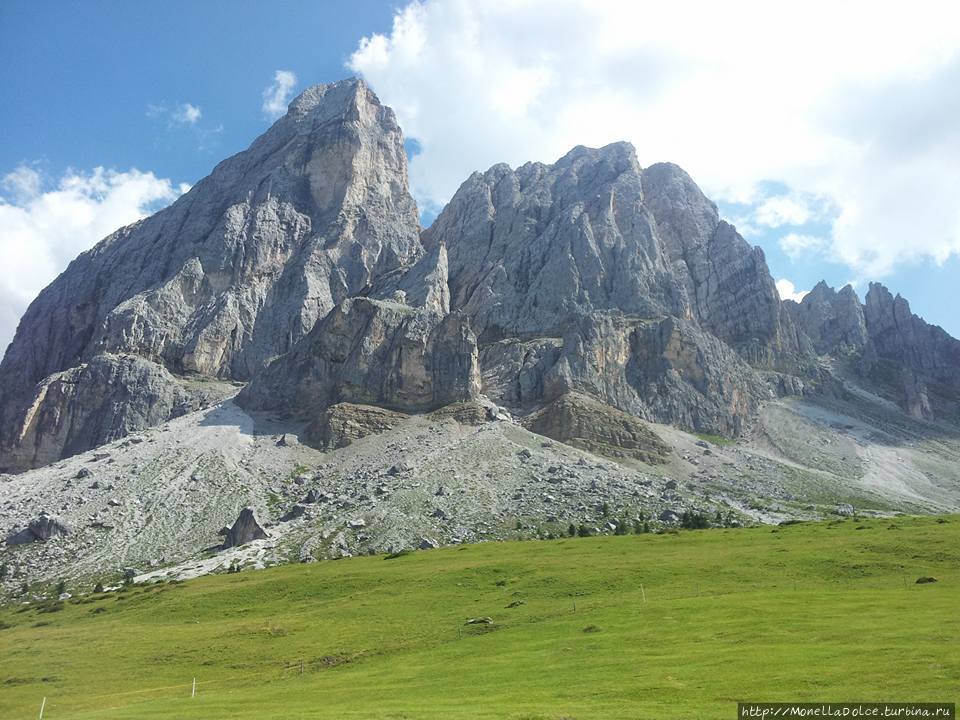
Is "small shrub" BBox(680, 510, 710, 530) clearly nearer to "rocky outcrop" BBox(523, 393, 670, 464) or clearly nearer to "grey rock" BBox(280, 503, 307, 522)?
"rocky outcrop" BBox(523, 393, 670, 464)

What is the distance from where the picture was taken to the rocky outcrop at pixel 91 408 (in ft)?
614

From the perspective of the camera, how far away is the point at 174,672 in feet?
193

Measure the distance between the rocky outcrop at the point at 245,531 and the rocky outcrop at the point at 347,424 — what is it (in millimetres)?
40230

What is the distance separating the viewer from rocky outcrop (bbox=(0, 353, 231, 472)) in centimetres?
18712

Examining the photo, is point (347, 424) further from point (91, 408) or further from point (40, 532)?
point (91, 408)

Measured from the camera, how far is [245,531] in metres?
118

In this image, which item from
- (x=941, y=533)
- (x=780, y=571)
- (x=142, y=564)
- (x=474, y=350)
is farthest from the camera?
(x=474, y=350)

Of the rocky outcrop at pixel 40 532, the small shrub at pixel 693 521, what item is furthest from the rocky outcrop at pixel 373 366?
the small shrub at pixel 693 521

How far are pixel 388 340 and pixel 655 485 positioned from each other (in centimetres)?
7649

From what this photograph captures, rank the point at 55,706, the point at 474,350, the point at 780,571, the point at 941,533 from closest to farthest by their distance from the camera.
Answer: the point at 55,706 → the point at 780,571 → the point at 941,533 → the point at 474,350

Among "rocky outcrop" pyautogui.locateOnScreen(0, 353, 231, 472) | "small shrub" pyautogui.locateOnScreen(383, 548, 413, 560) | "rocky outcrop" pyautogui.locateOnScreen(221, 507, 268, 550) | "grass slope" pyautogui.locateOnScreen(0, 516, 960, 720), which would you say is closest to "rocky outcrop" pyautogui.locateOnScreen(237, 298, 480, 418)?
"rocky outcrop" pyautogui.locateOnScreen(0, 353, 231, 472)

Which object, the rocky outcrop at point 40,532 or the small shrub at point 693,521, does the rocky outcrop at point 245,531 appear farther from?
the small shrub at point 693,521

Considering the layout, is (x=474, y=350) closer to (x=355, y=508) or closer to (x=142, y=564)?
(x=355, y=508)

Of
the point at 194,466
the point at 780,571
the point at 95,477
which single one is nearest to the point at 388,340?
the point at 194,466
